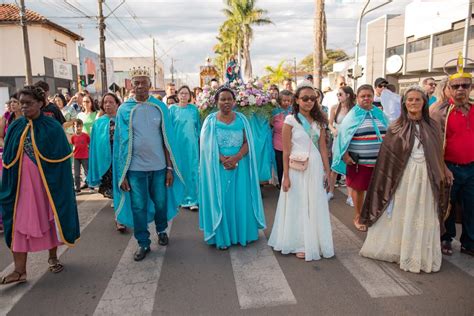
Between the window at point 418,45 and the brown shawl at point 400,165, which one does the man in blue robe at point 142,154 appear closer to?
the brown shawl at point 400,165

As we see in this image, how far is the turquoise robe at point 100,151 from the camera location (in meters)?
5.83

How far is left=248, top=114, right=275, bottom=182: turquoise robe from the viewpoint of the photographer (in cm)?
731

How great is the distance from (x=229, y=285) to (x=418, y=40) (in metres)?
32.3

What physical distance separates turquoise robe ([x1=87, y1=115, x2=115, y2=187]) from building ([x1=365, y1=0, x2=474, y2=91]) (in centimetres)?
2042

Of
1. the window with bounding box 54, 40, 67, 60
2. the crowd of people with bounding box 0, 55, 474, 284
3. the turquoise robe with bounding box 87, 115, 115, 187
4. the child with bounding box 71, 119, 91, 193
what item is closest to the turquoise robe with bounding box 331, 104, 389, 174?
the crowd of people with bounding box 0, 55, 474, 284

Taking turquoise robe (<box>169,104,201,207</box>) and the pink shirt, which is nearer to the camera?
turquoise robe (<box>169,104,201,207</box>)

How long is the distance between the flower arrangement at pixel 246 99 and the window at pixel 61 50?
Answer: 28911mm

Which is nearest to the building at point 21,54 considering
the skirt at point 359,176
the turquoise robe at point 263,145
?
the turquoise robe at point 263,145

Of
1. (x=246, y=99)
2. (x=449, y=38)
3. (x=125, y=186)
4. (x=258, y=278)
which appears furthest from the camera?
(x=449, y=38)

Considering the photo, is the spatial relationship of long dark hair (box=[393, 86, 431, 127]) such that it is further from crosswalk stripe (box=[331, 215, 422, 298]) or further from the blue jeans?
the blue jeans

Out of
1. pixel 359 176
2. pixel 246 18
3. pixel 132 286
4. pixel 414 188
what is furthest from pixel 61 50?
pixel 414 188

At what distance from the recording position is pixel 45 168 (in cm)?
396

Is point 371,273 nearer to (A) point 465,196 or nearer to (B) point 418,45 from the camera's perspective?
(A) point 465,196

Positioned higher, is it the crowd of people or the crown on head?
the crown on head
